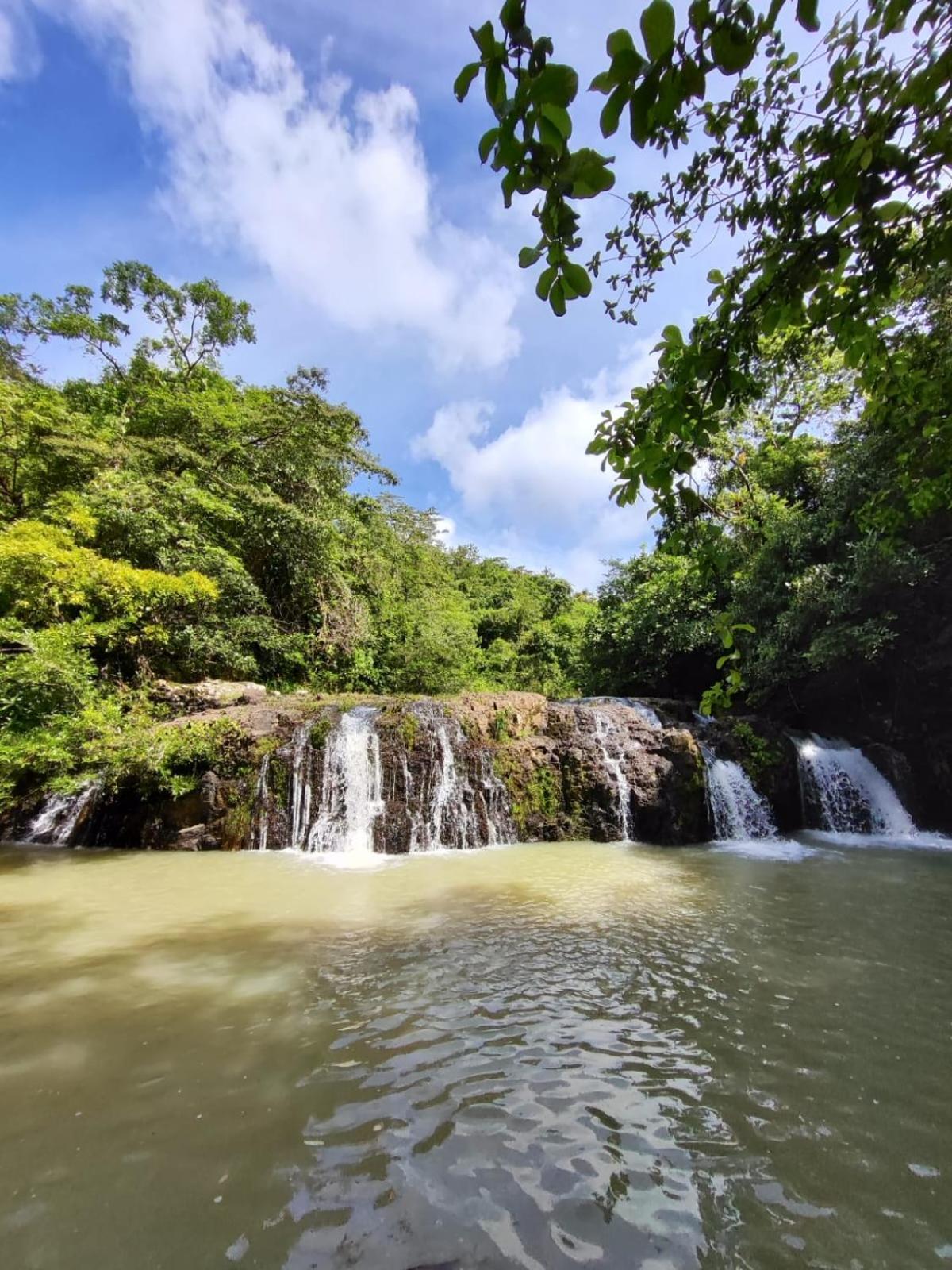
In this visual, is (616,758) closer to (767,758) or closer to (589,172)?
(767,758)

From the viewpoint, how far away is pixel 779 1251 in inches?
65.3

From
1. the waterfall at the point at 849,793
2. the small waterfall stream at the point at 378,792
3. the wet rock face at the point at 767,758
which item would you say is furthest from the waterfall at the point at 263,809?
the waterfall at the point at 849,793

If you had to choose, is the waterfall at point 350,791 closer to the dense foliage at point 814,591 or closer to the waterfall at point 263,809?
the waterfall at point 263,809

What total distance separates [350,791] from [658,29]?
32.7 ft

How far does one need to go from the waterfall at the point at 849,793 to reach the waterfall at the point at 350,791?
899cm

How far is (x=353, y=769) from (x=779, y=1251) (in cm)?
889

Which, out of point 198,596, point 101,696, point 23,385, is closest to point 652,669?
point 198,596

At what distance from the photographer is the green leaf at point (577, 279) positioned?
50.3 inches

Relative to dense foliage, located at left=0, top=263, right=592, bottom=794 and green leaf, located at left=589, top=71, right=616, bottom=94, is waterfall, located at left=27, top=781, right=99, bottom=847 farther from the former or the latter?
green leaf, located at left=589, top=71, right=616, bottom=94

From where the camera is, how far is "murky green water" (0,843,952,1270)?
5.68 ft

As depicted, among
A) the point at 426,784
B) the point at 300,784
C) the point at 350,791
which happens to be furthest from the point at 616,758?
the point at 300,784

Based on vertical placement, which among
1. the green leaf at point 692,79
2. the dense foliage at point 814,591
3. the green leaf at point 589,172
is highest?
the dense foliage at point 814,591

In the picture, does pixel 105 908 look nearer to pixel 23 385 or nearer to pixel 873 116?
pixel 873 116

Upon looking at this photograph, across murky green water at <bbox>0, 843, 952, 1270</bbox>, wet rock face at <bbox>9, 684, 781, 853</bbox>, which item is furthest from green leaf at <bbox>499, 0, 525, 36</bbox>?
wet rock face at <bbox>9, 684, 781, 853</bbox>
